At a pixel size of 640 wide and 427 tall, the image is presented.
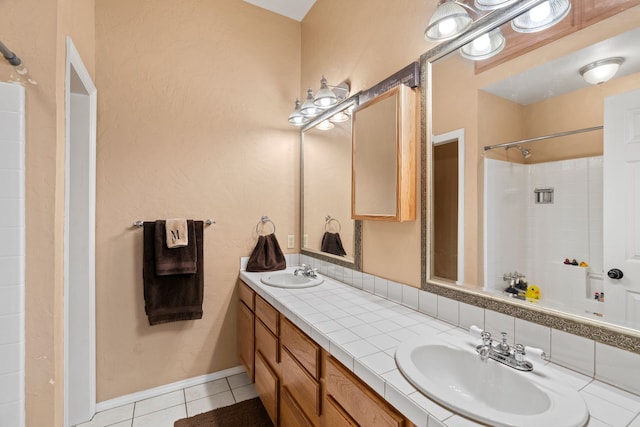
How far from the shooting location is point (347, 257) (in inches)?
77.9

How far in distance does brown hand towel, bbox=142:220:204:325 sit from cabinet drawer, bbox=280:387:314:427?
0.89 m

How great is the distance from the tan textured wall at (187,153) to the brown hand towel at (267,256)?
0.09 meters

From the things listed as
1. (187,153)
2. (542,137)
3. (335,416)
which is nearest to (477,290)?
(542,137)

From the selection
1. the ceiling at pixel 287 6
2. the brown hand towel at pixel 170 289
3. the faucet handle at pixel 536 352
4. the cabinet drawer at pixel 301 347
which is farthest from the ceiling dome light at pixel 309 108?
the faucet handle at pixel 536 352

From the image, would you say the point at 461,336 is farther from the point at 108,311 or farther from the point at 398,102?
the point at 108,311

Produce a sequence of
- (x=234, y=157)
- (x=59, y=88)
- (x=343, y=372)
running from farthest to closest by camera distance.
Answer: (x=234, y=157) < (x=59, y=88) < (x=343, y=372)

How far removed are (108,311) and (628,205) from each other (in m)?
2.52

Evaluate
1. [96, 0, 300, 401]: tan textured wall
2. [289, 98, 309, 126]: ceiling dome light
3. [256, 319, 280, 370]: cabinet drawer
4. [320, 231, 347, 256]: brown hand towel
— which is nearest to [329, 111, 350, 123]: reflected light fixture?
[289, 98, 309, 126]: ceiling dome light

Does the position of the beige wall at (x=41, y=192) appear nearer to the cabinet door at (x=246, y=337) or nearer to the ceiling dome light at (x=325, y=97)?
the cabinet door at (x=246, y=337)

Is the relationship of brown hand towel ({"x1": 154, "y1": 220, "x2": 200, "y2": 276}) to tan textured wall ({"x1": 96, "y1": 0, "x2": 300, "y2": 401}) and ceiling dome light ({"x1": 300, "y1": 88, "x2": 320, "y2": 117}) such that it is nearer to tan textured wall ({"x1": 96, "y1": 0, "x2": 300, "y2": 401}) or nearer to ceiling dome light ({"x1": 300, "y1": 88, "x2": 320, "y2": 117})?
tan textured wall ({"x1": 96, "y1": 0, "x2": 300, "y2": 401})

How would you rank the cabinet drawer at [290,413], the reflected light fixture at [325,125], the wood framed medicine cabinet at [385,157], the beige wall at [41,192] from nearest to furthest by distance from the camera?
the beige wall at [41,192] < the cabinet drawer at [290,413] < the wood framed medicine cabinet at [385,157] < the reflected light fixture at [325,125]

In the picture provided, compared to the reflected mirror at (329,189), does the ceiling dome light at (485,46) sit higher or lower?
higher

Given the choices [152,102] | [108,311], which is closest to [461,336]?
[108,311]

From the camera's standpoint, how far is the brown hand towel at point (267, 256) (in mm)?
2305
